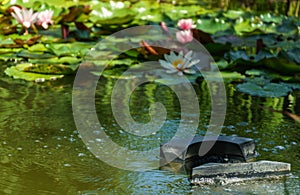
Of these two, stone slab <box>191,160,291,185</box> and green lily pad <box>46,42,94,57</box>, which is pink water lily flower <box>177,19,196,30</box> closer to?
green lily pad <box>46,42,94,57</box>

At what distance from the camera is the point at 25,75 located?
300 centimetres

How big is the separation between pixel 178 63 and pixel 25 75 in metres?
0.83

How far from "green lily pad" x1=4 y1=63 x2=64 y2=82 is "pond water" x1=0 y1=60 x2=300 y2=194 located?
0.04 m

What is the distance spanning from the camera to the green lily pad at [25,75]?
2961 mm

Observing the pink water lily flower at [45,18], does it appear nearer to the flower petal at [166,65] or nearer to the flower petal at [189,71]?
the flower petal at [166,65]

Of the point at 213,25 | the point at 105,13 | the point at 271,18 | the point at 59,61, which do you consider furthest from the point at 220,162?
the point at 271,18

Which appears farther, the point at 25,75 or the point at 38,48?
the point at 38,48

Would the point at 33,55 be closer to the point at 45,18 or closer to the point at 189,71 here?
the point at 45,18

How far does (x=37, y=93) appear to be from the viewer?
2736mm

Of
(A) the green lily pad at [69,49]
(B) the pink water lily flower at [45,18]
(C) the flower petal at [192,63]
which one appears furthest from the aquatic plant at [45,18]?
(C) the flower petal at [192,63]

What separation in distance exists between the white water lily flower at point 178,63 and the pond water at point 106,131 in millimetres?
131

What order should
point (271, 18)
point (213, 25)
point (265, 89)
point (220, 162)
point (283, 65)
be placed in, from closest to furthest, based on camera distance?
point (220, 162) → point (265, 89) → point (283, 65) → point (213, 25) → point (271, 18)

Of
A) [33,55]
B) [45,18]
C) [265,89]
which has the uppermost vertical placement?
[45,18]

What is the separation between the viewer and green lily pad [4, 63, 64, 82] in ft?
9.71
